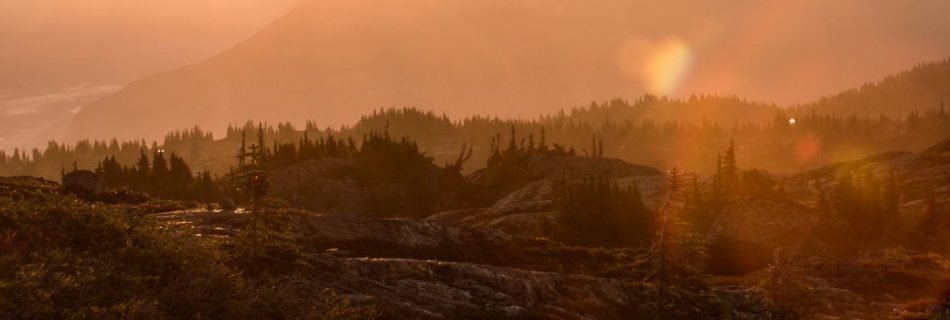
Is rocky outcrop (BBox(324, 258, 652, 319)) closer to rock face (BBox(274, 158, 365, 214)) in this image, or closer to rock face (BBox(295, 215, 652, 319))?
rock face (BBox(295, 215, 652, 319))

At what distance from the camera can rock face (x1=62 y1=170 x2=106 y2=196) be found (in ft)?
159

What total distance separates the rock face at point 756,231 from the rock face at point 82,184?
46731mm

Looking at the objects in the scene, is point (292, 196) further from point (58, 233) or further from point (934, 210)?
point (58, 233)

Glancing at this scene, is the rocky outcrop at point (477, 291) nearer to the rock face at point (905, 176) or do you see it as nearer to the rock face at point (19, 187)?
the rock face at point (19, 187)

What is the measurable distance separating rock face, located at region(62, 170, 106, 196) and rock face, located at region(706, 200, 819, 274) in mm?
46731

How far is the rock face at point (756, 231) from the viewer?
6438cm

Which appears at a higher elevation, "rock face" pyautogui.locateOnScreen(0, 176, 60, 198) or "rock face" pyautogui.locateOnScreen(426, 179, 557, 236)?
"rock face" pyautogui.locateOnScreen(0, 176, 60, 198)

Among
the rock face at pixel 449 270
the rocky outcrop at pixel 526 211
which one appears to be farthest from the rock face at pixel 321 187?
the rock face at pixel 449 270

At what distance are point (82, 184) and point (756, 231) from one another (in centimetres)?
5477

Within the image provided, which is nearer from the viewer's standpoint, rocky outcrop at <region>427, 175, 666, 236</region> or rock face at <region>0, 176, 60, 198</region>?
rock face at <region>0, 176, 60, 198</region>

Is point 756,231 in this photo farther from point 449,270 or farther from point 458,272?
point 449,270

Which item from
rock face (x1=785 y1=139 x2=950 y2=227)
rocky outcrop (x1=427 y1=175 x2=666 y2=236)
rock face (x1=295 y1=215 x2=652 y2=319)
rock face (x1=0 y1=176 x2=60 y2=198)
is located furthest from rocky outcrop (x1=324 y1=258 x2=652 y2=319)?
rock face (x1=785 y1=139 x2=950 y2=227)

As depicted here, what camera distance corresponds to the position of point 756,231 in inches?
2677

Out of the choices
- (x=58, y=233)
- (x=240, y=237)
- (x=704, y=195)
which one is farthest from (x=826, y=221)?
(x=58, y=233)
